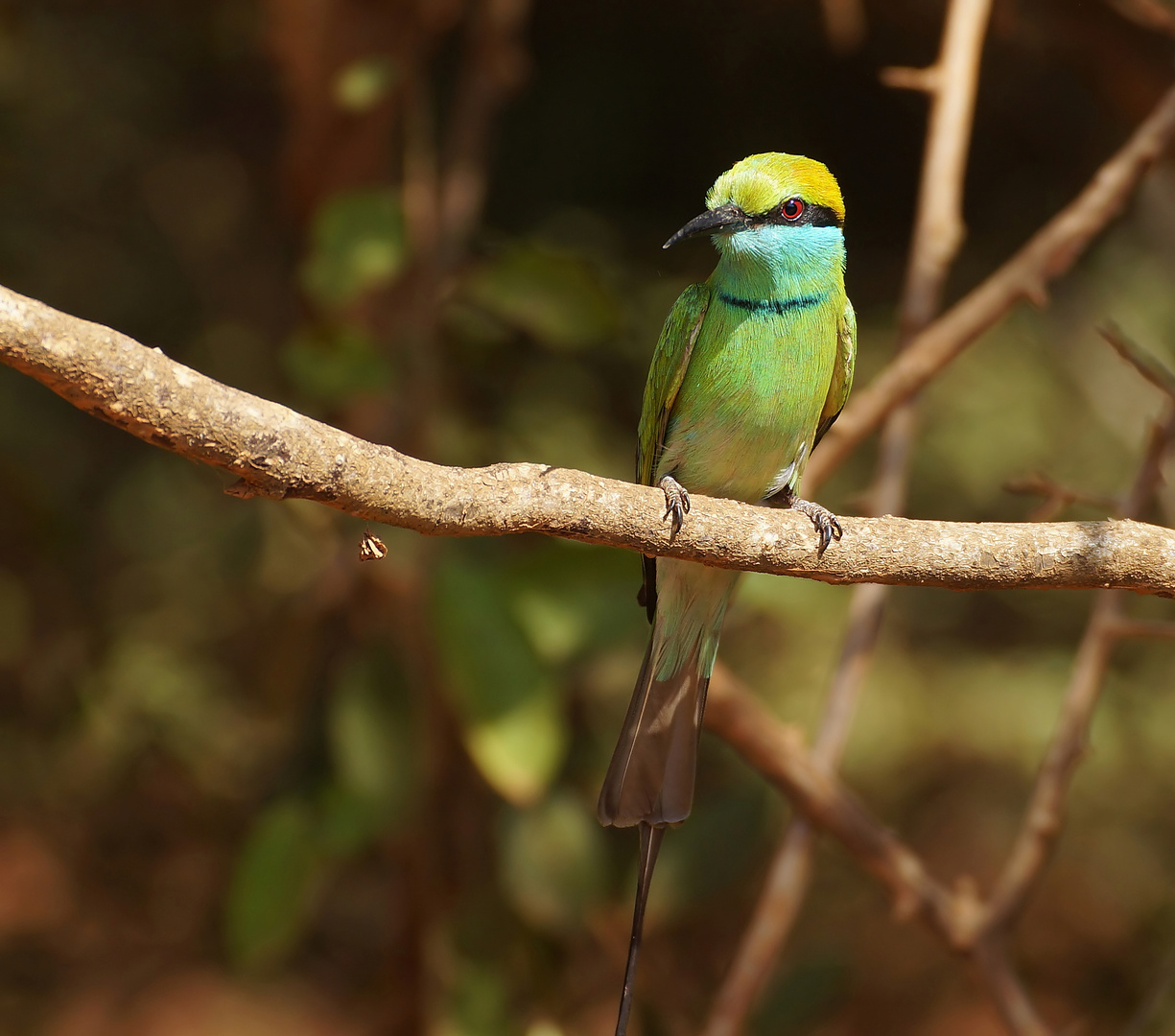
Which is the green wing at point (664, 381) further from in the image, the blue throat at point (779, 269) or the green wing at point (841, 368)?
the green wing at point (841, 368)

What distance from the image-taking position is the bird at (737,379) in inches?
78.1

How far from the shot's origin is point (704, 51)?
10.4ft

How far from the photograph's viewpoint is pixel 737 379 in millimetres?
2033

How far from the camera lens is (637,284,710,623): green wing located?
Answer: 2113mm

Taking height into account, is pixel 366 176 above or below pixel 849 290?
below

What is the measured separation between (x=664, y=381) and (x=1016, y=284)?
67cm

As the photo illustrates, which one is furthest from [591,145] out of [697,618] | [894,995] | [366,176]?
[894,995]

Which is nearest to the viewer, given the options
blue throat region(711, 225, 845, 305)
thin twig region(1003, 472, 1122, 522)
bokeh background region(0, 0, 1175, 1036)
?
thin twig region(1003, 472, 1122, 522)

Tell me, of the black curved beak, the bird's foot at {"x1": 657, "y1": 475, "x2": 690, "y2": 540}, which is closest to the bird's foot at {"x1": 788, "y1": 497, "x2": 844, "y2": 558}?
the bird's foot at {"x1": 657, "y1": 475, "x2": 690, "y2": 540}

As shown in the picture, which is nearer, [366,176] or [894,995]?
[366,176]

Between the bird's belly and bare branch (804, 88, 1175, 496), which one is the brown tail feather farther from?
bare branch (804, 88, 1175, 496)

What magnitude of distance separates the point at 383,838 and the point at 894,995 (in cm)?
182

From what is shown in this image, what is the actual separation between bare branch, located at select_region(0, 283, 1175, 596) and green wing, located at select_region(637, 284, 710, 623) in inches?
23.8

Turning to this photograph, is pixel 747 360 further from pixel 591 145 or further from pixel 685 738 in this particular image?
pixel 591 145
